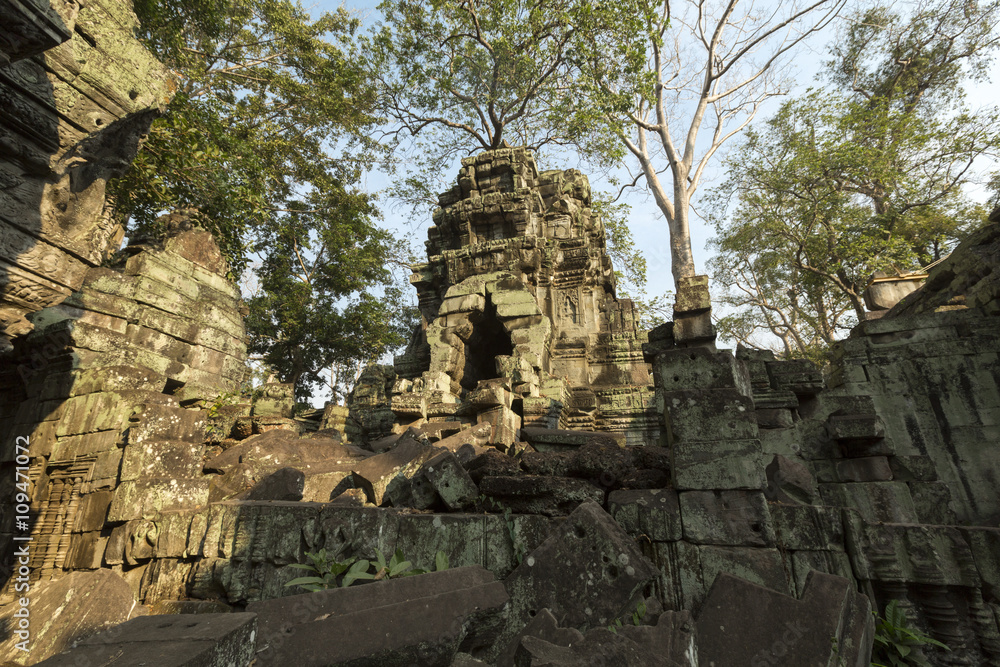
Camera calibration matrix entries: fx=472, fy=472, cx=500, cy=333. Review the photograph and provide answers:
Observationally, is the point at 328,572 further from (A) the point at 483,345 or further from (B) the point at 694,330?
(A) the point at 483,345

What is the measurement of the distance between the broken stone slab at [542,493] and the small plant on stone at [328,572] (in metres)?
1.08

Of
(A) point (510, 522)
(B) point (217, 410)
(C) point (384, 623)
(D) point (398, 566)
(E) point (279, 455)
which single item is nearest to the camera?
(C) point (384, 623)

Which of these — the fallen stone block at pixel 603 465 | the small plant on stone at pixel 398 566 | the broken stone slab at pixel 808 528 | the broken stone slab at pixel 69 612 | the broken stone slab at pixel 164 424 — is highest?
the broken stone slab at pixel 164 424

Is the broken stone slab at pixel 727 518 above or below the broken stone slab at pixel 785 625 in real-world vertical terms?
above

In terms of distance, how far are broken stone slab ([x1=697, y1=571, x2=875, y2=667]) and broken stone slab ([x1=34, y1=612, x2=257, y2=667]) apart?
2.30m

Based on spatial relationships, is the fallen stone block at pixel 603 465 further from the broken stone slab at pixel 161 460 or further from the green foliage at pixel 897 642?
the broken stone slab at pixel 161 460

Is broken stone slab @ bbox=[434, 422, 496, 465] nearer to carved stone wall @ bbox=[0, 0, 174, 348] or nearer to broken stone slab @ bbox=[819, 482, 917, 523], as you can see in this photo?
broken stone slab @ bbox=[819, 482, 917, 523]

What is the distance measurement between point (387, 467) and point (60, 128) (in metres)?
4.43

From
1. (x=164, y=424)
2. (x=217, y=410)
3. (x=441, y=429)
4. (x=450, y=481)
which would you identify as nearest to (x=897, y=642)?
(x=450, y=481)

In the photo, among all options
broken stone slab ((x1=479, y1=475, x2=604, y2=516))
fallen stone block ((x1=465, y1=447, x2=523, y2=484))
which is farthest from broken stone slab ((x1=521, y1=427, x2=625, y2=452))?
broken stone slab ((x1=479, y1=475, x2=604, y2=516))

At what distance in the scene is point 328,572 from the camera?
3.24 m

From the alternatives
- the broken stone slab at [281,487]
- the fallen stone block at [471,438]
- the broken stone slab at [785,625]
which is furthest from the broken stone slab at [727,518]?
the broken stone slab at [281,487]

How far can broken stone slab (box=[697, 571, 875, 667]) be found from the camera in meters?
2.41

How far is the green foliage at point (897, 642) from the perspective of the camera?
289 cm
